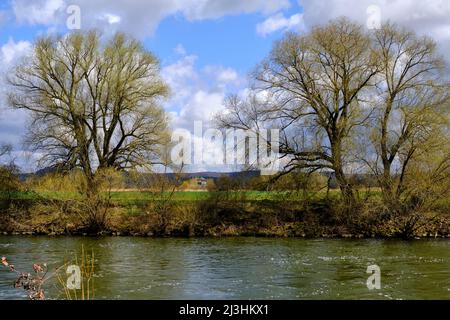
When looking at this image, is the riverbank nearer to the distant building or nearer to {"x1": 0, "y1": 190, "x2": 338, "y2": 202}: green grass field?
Result: {"x1": 0, "y1": 190, "x2": 338, "y2": 202}: green grass field

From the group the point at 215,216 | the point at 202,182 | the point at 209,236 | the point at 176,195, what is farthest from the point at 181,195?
the point at 209,236

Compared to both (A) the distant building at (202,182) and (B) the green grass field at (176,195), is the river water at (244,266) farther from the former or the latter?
(A) the distant building at (202,182)

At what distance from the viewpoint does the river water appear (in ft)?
57.3

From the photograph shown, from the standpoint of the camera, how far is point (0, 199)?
39.7 metres

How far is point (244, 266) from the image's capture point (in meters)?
22.6

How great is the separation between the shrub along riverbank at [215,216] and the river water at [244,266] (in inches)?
100

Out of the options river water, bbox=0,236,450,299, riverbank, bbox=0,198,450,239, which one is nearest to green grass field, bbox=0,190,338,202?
riverbank, bbox=0,198,450,239

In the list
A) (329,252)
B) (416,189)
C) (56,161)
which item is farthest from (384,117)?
(56,161)

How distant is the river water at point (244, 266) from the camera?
17.5 metres

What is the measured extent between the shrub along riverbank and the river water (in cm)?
255

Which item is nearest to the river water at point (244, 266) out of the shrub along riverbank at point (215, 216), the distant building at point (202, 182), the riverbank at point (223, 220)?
the riverbank at point (223, 220)

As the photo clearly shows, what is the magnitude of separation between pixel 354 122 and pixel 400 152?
329 cm
